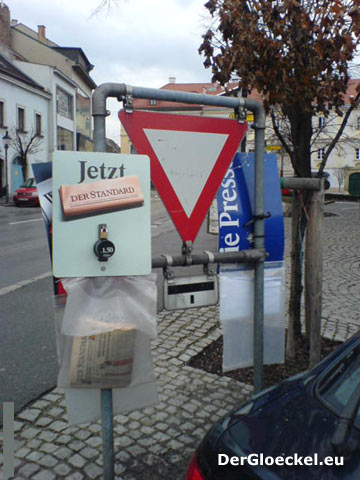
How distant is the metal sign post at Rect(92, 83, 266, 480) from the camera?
2176mm

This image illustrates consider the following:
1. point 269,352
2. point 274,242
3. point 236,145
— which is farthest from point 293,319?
point 236,145

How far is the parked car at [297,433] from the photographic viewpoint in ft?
4.39

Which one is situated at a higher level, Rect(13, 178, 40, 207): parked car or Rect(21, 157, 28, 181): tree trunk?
Rect(21, 157, 28, 181): tree trunk

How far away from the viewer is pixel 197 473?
4.96ft

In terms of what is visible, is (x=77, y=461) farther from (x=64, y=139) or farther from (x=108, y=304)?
(x=64, y=139)

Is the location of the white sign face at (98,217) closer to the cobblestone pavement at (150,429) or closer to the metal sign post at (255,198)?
the metal sign post at (255,198)

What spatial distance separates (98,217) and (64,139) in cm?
4229

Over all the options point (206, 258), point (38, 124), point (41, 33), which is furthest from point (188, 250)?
point (41, 33)

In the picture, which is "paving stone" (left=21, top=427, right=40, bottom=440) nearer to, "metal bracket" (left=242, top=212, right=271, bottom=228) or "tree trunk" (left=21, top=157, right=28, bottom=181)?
"metal bracket" (left=242, top=212, right=271, bottom=228)

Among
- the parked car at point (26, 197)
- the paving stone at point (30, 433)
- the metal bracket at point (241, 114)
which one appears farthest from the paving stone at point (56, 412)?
the parked car at point (26, 197)

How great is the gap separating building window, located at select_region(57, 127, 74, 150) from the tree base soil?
37.4m

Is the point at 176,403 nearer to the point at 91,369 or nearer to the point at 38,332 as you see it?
the point at 91,369

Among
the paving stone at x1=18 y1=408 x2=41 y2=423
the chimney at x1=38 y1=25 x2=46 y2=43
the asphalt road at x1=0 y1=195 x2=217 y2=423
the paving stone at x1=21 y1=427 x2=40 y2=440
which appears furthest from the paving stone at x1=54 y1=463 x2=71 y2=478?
the chimney at x1=38 y1=25 x2=46 y2=43

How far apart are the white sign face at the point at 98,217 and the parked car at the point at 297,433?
80 cm
